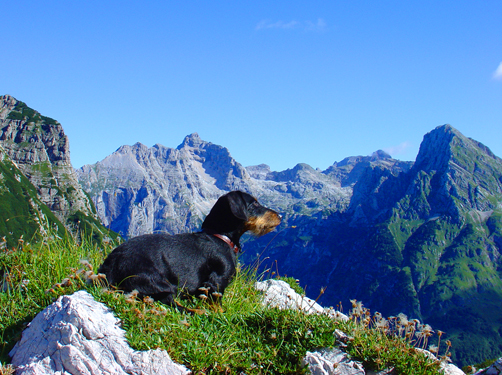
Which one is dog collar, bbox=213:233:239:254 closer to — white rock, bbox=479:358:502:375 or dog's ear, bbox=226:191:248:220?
dog's ear, bbox=226:191:248:220

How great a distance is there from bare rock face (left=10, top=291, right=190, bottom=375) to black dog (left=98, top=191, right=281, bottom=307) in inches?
42.5

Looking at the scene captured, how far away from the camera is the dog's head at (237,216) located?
7.71 metres

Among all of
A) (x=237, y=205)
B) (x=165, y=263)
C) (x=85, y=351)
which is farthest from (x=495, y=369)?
(x=85, y=351)

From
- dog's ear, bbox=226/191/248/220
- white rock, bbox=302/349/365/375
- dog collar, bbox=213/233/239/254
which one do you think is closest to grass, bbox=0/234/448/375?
white rock, bbox=302/349/365/375

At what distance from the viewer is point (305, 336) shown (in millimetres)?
6105

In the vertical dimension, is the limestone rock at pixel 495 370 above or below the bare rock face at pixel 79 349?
above

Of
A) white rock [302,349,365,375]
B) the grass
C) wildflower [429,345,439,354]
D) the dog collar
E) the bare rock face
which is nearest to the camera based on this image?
the bare rock face

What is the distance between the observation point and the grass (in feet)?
17.6

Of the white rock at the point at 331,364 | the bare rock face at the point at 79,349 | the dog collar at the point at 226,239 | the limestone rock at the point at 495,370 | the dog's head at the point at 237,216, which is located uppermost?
the dog's head at the point at 237,216

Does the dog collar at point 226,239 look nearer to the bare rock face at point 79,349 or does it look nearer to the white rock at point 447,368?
the bare rock face at point 79,349

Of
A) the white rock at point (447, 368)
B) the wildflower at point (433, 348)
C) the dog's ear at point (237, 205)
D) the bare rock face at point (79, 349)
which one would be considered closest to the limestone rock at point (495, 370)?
the white rock at point (447, 368)

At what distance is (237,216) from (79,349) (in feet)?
12.1

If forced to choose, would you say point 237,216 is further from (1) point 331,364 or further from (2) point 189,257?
(1) point 331,364

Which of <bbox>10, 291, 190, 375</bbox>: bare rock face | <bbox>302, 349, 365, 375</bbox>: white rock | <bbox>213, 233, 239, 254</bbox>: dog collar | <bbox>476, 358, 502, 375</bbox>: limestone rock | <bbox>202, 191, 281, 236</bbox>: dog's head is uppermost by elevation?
<bbox>202, 191, 281, 236</bbox>: dog's head
